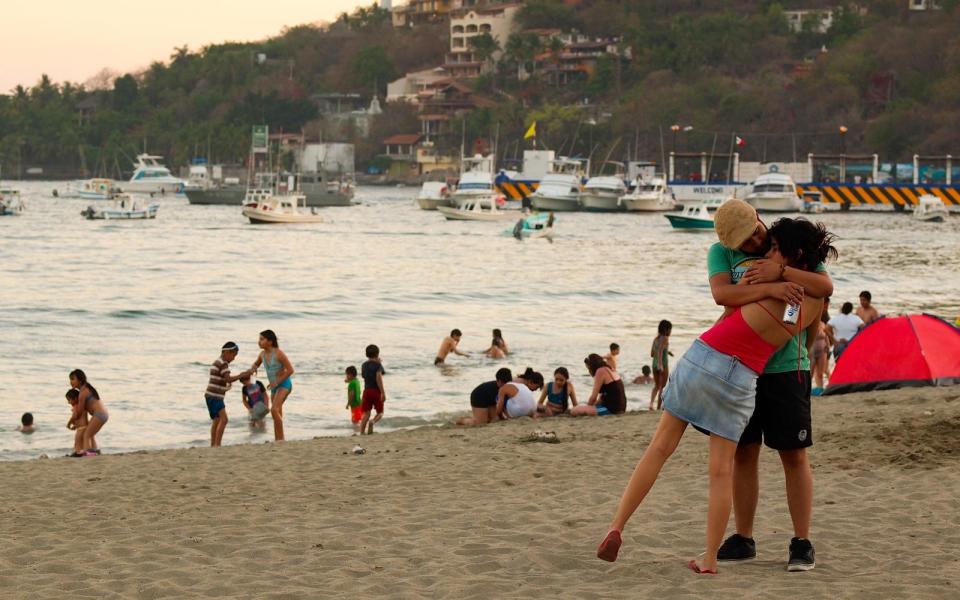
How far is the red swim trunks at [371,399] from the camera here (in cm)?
1376

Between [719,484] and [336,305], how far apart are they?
26296 millimetres

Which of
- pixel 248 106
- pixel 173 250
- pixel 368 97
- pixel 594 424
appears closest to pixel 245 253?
pixel 173 250

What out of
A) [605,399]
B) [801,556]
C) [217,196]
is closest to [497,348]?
[605,399]

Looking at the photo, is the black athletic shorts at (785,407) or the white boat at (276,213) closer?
the black athletic shorts at (785,407)

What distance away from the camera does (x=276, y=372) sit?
1302 cm

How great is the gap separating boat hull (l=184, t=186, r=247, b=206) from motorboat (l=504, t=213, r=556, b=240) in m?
45.3

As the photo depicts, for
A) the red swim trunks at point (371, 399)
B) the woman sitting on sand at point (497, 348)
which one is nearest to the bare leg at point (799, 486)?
the red swim trunks at point (371, 399)

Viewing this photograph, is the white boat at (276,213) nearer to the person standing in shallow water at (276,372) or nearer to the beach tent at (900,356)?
the person standing in shallow water at (276,372)

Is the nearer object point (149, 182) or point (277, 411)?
point (277, 411)

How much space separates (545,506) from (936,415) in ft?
12.6

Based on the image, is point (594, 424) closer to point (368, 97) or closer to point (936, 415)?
point (936, 415)

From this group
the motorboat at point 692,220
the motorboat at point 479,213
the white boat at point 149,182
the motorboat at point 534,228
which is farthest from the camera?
the white boat at point 149,182

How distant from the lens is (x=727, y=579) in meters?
5.71

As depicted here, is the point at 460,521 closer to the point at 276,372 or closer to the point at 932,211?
the point at 276,372
